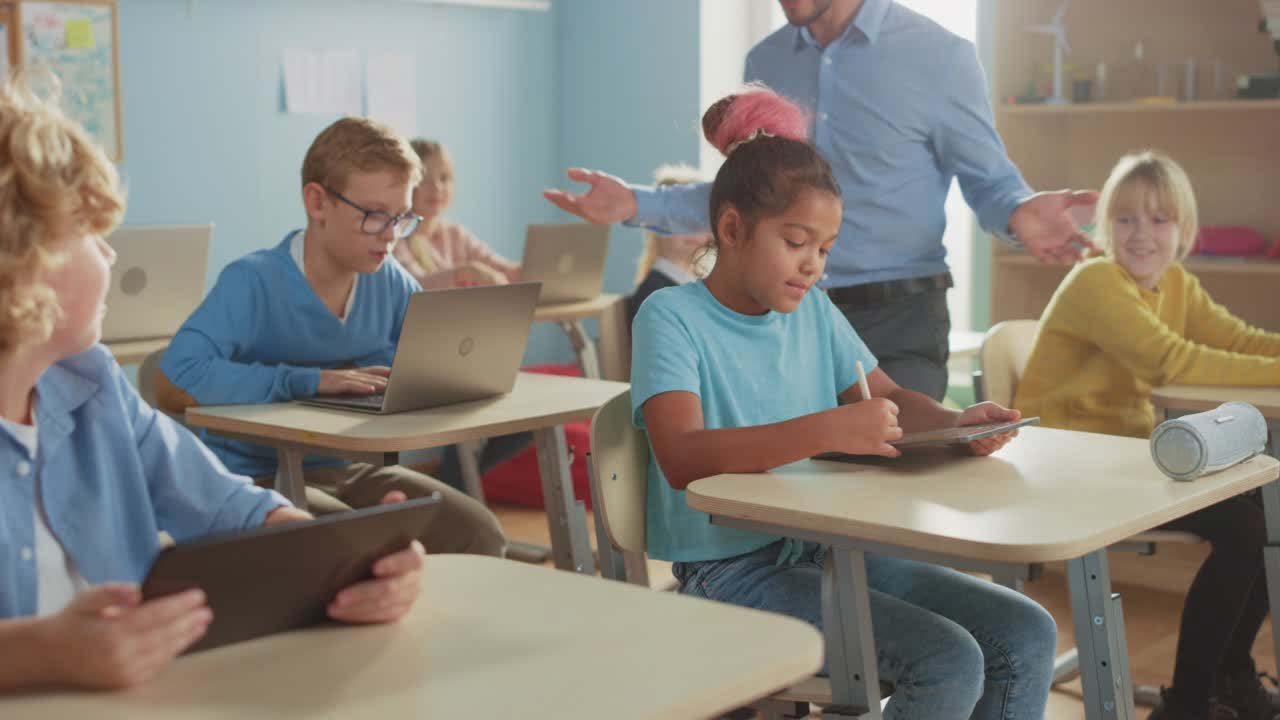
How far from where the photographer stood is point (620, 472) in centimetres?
190

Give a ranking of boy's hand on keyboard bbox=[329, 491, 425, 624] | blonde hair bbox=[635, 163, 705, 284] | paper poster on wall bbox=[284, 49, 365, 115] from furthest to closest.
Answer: paper poster on wall bbox=[284, 49, 365, 115], blonde hair bbox=[635, 163, 705, 284], boy's hand on keyboard bbox=[329, 491, 425, 624]

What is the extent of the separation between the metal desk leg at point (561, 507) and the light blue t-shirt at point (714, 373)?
70cm

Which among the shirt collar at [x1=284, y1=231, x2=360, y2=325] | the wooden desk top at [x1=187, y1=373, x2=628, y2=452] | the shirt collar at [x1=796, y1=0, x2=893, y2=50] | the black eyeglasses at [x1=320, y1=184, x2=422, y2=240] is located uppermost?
the shirt collar at [x1=796, y1=0, x2=893, y2=50]

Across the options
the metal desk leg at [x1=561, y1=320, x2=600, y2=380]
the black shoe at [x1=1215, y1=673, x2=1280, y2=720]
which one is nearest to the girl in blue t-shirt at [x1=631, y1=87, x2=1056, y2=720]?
the black shoe at [x1=1215, y1=673, x2=1280, y2=720]

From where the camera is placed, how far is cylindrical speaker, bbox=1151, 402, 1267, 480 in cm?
174

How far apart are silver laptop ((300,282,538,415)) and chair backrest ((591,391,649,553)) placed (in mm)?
488

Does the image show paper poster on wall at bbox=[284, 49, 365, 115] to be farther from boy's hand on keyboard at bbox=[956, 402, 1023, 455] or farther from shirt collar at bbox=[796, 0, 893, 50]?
boy's hand on keyboard at bbox=[956, 402, 1023, 455]

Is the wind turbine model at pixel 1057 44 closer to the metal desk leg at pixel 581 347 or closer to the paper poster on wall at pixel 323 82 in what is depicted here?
the metal desk leg at pixel 581 347

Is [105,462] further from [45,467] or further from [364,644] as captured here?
[364,644]

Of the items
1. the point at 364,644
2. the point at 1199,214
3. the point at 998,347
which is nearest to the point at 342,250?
the point at 998,347

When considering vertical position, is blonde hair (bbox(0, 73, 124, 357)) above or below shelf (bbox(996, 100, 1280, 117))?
below

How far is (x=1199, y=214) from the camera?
4.29 meters

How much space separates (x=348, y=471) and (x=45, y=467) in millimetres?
1445

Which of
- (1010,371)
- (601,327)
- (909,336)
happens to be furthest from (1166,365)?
(601,327)
